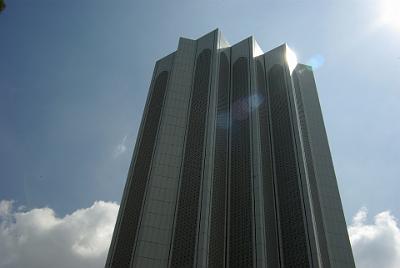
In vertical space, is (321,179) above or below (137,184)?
above

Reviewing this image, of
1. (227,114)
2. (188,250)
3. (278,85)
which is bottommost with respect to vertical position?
(188,250)

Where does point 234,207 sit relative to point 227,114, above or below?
below

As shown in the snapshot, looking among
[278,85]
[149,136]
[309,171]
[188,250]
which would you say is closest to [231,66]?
[278,85]

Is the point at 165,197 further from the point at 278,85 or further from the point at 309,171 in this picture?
the point at 278,85

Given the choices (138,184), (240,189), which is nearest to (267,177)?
(240,189)

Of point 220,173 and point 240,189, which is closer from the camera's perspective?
point 240,189

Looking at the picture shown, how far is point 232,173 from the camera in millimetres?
20234

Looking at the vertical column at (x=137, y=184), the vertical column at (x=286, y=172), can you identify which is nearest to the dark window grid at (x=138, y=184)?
the vertical column at (x=137, y=184)

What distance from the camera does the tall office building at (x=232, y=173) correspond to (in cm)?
1667

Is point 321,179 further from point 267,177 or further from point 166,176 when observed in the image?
point 166,176

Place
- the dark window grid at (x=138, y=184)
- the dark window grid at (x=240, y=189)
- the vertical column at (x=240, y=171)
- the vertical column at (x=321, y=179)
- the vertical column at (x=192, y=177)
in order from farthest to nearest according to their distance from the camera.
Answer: the dark window grid at (x=138, y=184)
the vertical column at (x=321, y=179)
the vertical column at (x=240, y=171)
the dark window grid at (x=240, y=189)
the vertical column at (x=192, y=177)

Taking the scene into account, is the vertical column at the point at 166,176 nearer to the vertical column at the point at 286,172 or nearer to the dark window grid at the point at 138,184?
the dark window grid at the point at 138,184

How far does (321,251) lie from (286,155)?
5877 mm

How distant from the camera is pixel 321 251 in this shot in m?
16.6
